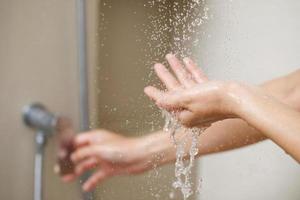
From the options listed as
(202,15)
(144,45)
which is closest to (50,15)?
(144,45)

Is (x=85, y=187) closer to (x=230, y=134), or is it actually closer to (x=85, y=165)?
(x=85, y=165)

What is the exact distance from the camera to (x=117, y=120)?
895 millimetres

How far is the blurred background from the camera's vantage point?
72cm

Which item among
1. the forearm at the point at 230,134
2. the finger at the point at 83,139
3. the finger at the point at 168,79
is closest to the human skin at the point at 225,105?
the finger at the point at 168,79

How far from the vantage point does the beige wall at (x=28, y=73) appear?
0.69m

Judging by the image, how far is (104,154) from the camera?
87 cm

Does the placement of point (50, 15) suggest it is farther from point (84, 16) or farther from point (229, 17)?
point (229, 17)

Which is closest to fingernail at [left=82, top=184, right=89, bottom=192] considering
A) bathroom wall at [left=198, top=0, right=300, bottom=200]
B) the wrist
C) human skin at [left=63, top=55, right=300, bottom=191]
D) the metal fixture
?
human skin at [left=63, top=55, right=300, bottom=191]

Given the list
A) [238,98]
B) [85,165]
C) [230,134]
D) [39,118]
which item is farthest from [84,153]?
[238,98]

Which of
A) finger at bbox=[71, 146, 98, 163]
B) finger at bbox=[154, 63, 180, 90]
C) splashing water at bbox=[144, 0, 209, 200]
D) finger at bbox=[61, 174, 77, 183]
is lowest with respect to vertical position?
finger at bbox=[61, 174, 77, 183]

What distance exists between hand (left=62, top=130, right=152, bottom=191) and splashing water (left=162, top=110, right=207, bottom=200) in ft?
0.23

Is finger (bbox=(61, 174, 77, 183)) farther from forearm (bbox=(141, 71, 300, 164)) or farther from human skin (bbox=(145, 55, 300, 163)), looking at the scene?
human skin (bbox=(145, 55, 300, 163))

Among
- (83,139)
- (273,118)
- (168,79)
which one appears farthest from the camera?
(83,139)

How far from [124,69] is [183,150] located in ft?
0.62
